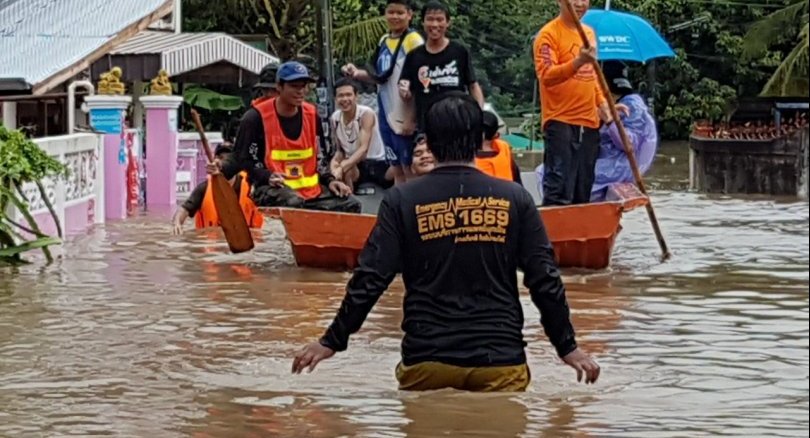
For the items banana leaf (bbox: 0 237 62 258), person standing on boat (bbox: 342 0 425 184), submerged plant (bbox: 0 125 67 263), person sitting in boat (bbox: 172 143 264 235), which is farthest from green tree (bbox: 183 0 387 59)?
banana leaf (bbox: 0 237 62 258)

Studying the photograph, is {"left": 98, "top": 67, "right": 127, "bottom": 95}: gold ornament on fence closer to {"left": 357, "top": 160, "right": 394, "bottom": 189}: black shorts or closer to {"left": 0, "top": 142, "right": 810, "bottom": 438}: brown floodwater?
{"left": 0, "top": 142, "right": 810, "bottom": 438}: brown floodwater

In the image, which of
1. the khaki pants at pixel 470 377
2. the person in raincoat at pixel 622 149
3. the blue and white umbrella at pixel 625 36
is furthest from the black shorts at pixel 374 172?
the khaki pants at pixel 470 377

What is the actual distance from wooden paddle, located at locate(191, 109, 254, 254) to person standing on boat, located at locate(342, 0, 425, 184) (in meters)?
1.31

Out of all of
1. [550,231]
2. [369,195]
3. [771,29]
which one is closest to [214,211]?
[369,195]

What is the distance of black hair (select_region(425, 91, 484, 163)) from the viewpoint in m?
6.23

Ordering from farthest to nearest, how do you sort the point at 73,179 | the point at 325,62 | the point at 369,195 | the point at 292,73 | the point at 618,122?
the point at 325,62
the point at 73,179
the point at 369,195
the point at 618,122
the point at 292,73

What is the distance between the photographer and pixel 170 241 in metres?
15.3

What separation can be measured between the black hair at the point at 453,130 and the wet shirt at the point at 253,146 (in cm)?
661

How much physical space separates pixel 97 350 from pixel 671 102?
3634 cm

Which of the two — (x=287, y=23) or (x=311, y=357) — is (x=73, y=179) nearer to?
(x=311, y=357)

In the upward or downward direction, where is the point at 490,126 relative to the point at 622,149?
upward

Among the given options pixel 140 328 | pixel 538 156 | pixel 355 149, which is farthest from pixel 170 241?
pixel 538 156

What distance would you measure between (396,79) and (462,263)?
7.01 meters

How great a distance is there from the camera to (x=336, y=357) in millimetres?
8797
